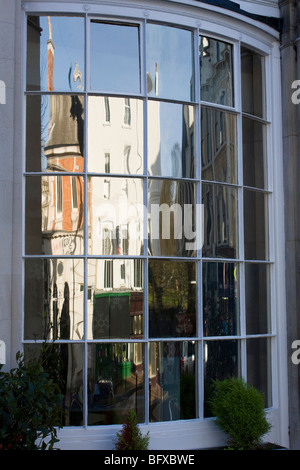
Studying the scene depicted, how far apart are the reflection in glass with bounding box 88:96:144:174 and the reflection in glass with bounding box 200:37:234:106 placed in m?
1.11

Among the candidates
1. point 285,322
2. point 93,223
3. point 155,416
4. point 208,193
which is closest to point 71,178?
point 93,223

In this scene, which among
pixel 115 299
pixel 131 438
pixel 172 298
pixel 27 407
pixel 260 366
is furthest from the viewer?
pixel 260 366

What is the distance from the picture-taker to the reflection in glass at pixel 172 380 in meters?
7.85

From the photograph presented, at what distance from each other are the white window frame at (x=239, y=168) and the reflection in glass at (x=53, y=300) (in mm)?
406

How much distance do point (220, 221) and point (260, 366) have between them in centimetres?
217

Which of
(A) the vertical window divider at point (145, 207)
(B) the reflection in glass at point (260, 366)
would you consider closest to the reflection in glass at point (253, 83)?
(A) the vertical window divider at point (145, 207)

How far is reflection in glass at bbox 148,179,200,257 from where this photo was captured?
8.04m

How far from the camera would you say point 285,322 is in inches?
360

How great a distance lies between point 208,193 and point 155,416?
117 inches

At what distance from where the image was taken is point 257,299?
8.96 metres

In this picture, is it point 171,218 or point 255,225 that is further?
point 255,225

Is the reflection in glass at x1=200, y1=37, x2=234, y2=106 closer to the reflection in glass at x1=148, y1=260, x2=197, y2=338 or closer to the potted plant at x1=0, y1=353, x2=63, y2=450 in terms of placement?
the reflection in glass at x1=148, y1=260, x2=197, y2=338

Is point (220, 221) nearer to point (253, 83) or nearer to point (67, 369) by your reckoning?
point (253, 83)

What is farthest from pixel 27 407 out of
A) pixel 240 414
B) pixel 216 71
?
pixel 216 71
